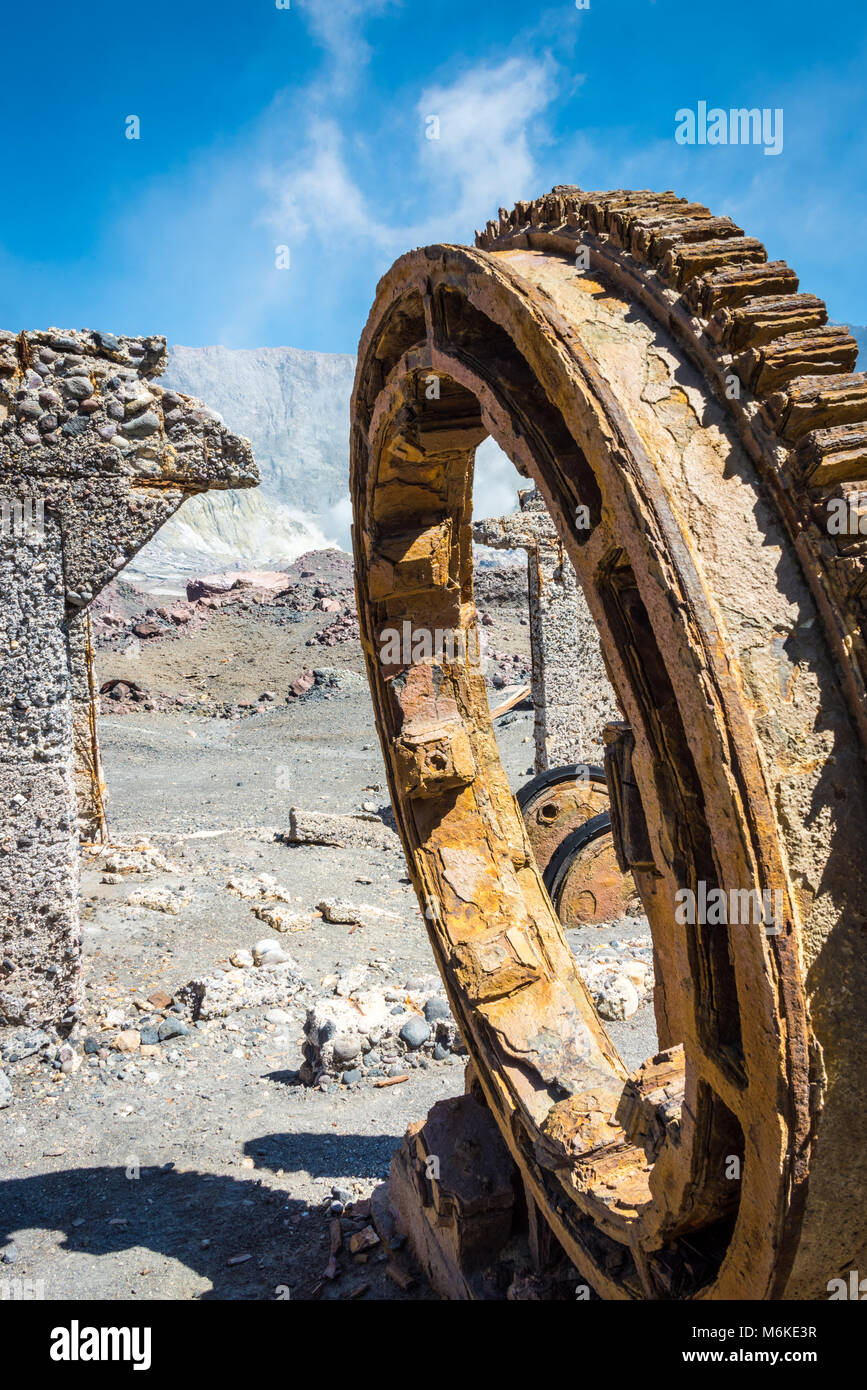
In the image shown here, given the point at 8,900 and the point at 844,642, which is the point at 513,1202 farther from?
the point at 8,900

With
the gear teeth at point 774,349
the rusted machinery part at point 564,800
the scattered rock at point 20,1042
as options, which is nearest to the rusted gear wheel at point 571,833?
the rusted machinery part at point 564,800

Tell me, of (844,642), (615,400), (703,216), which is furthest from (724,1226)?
(703,216)

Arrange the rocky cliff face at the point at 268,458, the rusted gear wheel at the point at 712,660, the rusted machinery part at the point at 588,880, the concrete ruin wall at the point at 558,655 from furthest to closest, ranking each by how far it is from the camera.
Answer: the rocky cliff face at the point at 268,458, the concrete ruin wall at the point at 558,655, the rusted machinery part at the point at 588,880, the rusted gear wheel at the point at 712,660

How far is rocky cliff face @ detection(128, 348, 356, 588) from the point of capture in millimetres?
47250

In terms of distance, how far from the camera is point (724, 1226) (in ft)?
6.21

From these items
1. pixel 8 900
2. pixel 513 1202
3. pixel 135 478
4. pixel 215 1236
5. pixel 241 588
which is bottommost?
pixel 215 1236

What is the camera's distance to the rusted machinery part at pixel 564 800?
263 inches

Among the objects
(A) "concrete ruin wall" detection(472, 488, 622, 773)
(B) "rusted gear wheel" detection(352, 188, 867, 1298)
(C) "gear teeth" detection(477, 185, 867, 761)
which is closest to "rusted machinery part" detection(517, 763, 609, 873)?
(A) "concrete ruin wall" detection(472, 488, 622, 773)

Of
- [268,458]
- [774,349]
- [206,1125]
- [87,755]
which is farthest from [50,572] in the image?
[268,458]

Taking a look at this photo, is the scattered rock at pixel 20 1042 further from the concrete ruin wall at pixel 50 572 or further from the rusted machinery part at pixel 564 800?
the rusted machinery part at pixel 564 800

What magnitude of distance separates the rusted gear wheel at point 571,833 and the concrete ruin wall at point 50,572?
311 centimetres

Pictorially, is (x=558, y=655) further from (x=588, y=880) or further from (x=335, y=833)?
(x=588, y=880)

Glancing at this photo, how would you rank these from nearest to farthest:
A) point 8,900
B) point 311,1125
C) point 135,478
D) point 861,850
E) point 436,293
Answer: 1. point 861,850
2. point 436,293
3. point 311,1125
4. point 8,900
5. point 135,478

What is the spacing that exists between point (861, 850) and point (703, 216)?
1305 millimetres
